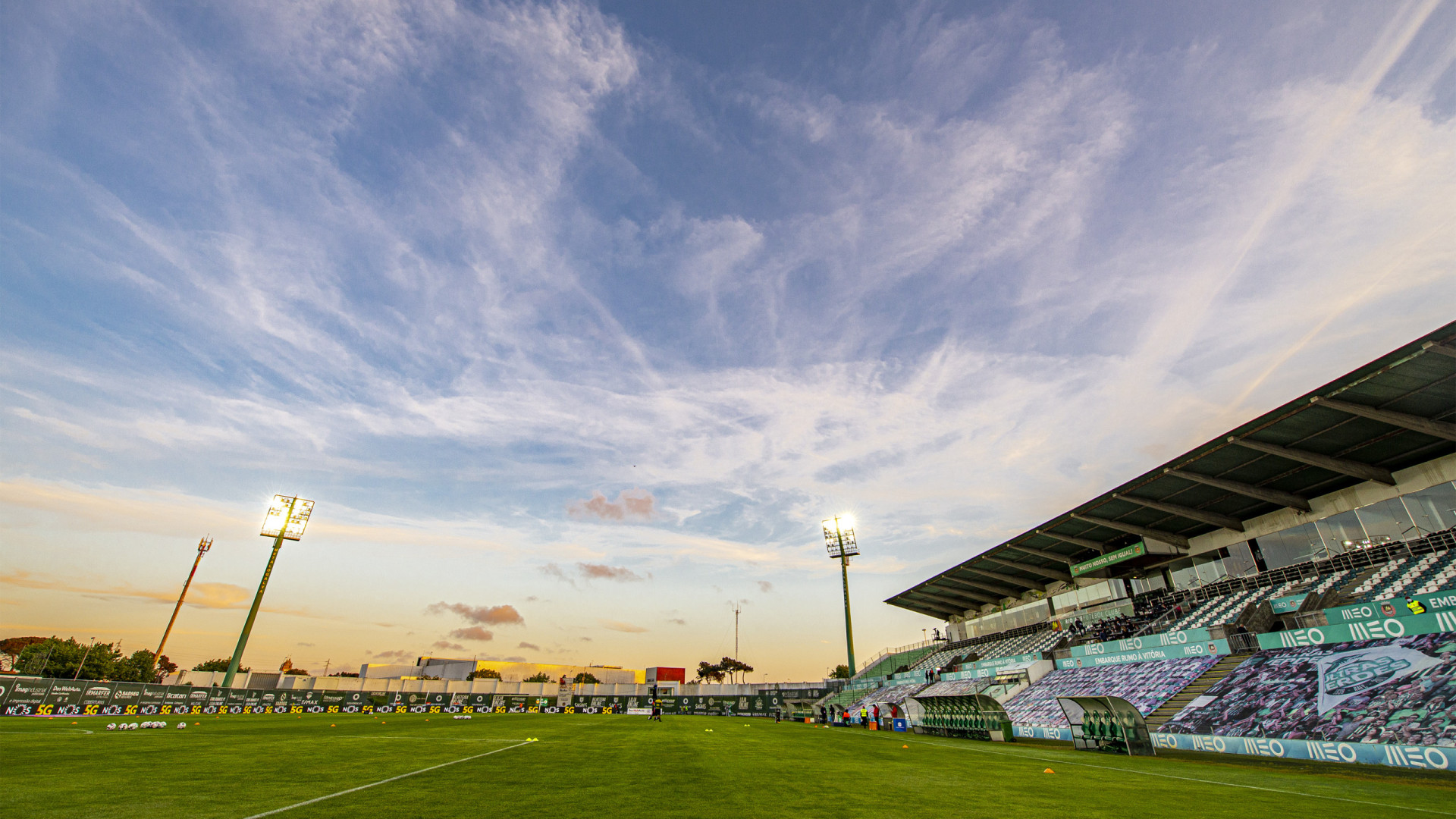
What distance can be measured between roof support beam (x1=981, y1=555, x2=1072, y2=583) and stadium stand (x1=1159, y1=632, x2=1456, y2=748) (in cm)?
2387

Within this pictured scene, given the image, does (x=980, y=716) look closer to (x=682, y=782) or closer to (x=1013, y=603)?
(x=682, y=782)

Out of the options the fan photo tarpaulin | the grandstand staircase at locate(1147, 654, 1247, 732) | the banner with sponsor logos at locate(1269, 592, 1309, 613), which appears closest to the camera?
the fan photo tarpaulin

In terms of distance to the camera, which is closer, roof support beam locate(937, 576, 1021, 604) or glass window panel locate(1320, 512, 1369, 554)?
glass window panel locate(1320, 512, 1369, 554)

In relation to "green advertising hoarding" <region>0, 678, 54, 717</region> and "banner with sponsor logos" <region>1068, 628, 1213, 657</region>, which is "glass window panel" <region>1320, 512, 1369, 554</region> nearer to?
"banner with sponsor logos" <region>1068, 628, 1213, 657</region>

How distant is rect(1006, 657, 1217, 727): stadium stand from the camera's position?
2386 cm

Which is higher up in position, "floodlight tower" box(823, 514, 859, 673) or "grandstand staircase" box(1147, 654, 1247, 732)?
"floodlight tower" box(823, 514, 859, 673)

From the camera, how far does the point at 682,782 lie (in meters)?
11.1

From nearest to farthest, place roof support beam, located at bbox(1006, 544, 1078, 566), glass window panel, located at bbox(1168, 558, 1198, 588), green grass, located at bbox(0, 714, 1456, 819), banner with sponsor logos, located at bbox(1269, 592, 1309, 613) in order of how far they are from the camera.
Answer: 1. green grass, located at bbox(0, 714, 1456, 819)
2. banner with sponsor logos, located at bbox(1269, 592, 1309, 613)
3. glass window panel, located at bbox(1168, 558, 1198, 588)
4. roof support beam, located at bbox(1006, 544, 1078, 566)

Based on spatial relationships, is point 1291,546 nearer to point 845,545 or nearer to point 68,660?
point 845,545

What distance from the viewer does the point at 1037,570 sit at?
45281 mm

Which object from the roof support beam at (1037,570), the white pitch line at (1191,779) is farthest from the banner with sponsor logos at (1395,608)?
the roof support beam at (1037,570)

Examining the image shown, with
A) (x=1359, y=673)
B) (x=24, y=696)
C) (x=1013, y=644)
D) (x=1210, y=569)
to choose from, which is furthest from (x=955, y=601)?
(x=24, y=696)

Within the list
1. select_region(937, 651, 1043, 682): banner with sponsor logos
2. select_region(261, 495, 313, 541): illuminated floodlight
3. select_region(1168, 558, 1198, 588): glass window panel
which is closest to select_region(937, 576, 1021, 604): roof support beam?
select_region(937, 651, 1043, 682): banner with sponsor logos

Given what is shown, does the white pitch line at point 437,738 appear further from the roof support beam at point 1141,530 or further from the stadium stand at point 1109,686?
the roof support beam at point 1141,530
